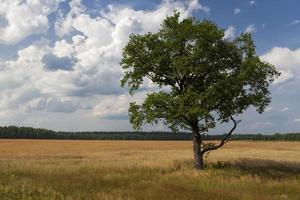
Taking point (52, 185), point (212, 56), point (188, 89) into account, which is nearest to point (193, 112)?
point (188, 89)

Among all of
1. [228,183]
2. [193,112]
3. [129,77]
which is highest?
[129,77]

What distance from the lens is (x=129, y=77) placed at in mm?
34219

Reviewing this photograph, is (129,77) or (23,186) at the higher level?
(129,77)

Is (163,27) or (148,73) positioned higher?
(163,27)

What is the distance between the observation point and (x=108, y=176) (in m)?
27.9

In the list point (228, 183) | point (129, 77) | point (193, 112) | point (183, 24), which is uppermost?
point (183, 24)

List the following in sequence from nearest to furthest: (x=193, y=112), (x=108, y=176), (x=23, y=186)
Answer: (x=23, y=186) → (x=108, y=176) → (x=193, y=112)

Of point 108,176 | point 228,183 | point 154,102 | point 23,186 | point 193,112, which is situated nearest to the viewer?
point 23,186

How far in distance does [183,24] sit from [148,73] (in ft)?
14.1

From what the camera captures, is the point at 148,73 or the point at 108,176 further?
the point at 148,73

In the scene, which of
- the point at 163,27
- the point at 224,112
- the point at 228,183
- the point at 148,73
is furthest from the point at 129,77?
the point at 228,183

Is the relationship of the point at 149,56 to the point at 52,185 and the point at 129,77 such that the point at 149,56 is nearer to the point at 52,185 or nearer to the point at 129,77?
the point at 129,77

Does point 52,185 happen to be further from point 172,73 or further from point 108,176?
point 172,73

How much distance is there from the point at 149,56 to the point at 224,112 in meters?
6.60
